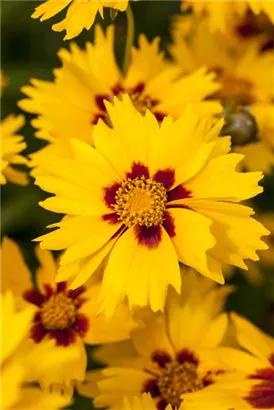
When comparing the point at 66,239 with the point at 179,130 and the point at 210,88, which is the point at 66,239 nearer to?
the point at 179,130

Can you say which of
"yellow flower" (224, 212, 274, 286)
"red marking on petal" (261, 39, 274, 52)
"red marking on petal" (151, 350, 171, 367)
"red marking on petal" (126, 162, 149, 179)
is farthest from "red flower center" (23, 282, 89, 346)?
"red marking on petal" (261, 39, 274, 52)

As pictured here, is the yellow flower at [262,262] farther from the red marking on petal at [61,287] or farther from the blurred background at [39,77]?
the red marking on petal at [61,287]

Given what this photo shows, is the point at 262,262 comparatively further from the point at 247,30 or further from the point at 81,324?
the point at 81,324

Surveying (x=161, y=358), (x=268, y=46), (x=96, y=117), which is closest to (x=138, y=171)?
(x=96, y=117)

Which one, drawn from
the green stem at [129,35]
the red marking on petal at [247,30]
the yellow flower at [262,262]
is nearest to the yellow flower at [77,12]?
the green stem at [129,35]

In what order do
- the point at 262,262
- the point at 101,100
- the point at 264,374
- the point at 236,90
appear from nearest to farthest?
the point at 264,374 < the point at 101,100 < the point at 236,90 < the point at 262,262

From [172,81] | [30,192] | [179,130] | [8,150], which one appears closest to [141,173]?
[179,130]
